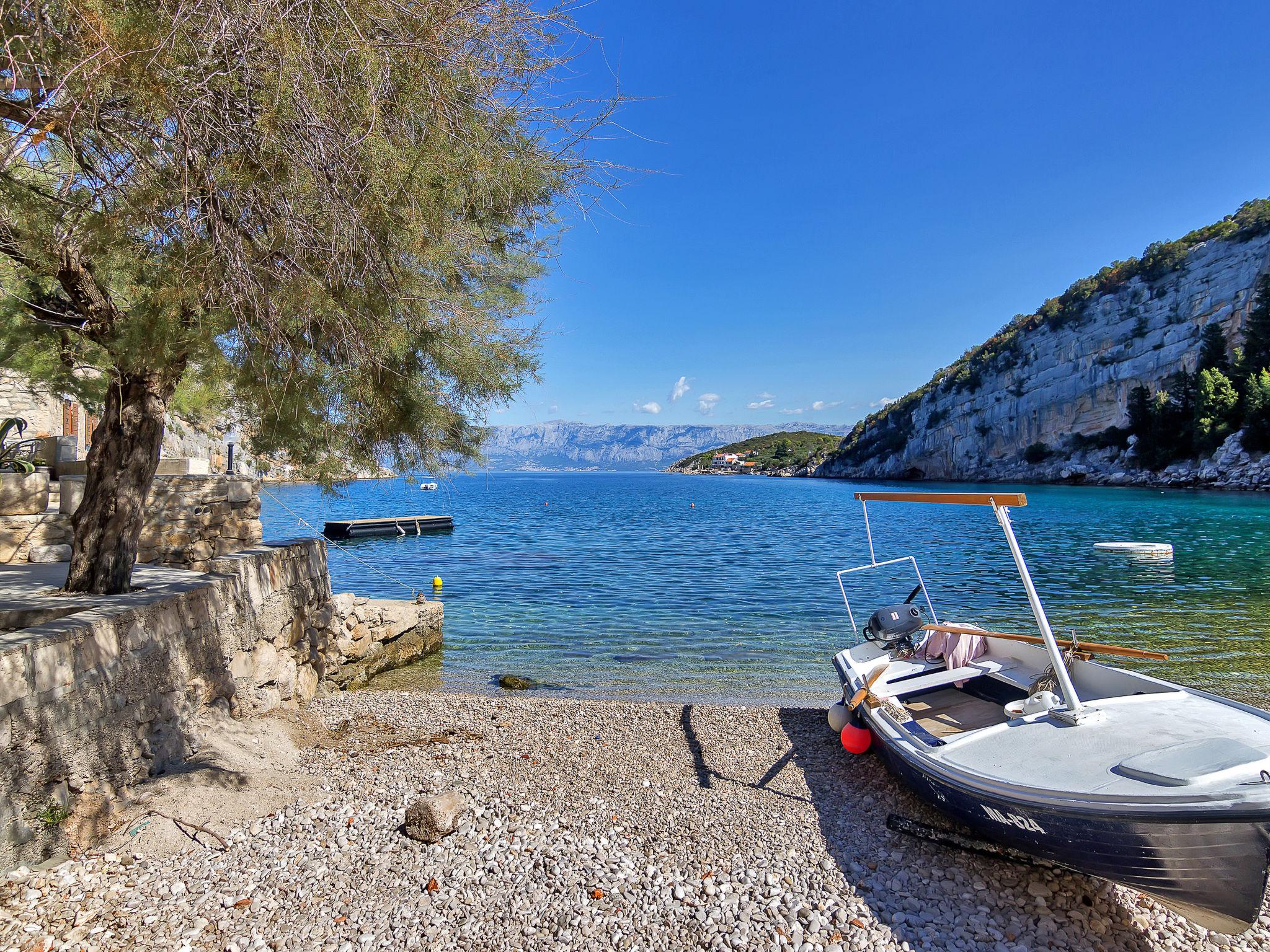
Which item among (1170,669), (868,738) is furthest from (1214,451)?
(868,738)

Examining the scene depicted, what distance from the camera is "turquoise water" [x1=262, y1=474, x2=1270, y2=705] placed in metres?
10.3

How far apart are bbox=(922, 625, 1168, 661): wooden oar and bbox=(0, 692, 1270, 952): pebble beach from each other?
2.03 metres

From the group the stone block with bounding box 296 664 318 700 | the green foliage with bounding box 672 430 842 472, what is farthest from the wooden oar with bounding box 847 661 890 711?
the green foliage with bounding box 672 430 842 472

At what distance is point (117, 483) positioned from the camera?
5.30 meters

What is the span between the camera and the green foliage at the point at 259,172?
2844 millimetres

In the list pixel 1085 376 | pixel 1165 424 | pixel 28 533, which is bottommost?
pixel 28 533

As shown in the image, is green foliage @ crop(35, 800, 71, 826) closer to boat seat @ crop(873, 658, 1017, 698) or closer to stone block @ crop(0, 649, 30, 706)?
stone block @ crop(0, 649, 30, 706)

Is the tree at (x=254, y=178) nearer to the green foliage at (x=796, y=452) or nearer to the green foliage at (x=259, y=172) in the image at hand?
the green foliage at (x=259, y=172)

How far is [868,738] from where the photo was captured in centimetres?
625

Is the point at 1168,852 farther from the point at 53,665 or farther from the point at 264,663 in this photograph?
the point at 264,663

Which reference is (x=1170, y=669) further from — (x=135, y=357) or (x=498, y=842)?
(x=135, y=357)

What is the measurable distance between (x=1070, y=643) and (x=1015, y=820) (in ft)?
9.87

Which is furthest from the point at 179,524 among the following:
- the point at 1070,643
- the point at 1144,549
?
the point at 1144,549

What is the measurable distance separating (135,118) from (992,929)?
638 cm
